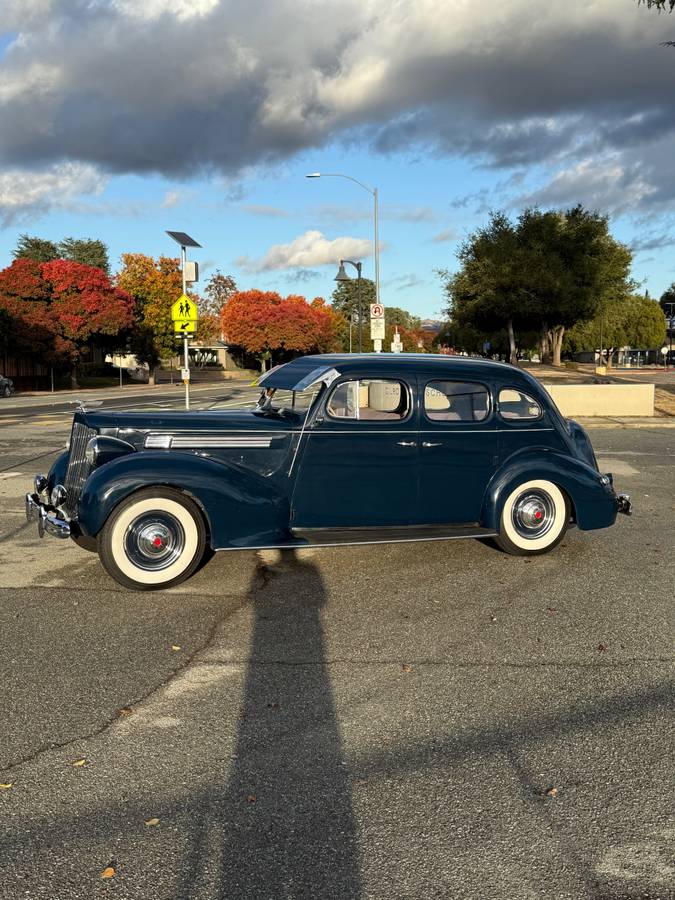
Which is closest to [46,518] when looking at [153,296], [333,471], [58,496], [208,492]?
[58,496]

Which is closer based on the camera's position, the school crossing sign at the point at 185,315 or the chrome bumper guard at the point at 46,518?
the chrome bumper guard at the point at 46,518

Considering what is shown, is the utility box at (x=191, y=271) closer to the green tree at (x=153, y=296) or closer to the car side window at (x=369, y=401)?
the car side window at (x=369, y=401)

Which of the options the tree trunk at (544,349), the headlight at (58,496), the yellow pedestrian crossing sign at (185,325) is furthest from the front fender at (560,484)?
the tree trunk at (544,349)

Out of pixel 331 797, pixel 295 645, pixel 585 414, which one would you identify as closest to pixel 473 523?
pixel 295 645

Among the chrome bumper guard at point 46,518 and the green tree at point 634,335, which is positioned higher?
the green tree at point 634,335

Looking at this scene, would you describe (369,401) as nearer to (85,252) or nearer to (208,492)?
(208,492)

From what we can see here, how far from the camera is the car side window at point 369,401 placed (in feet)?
21.8

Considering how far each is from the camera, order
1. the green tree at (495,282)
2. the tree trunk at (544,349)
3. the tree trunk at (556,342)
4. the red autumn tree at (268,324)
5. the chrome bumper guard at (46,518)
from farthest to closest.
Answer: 1. the red autumn tree at (268,324)
2. the tree trunk at (556,342)
3. the tree trunk at (544,349)
4. the green tree at (495,282)
5. the chrome bumper guard at (46,518)

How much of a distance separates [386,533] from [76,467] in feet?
8.82

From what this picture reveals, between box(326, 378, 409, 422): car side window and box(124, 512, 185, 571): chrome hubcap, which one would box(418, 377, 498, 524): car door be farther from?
box(124, 512, 185, 571): chrome hubcap

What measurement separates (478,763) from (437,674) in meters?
1.02

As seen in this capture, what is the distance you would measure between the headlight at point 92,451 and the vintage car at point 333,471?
0.05ft

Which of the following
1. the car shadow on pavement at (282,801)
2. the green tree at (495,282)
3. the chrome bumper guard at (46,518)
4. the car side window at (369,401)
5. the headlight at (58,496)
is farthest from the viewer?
the green tree at (495,282)

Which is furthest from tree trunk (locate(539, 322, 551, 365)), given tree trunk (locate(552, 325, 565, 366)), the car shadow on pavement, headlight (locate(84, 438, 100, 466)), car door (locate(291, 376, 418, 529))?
the car shadow on pavement
